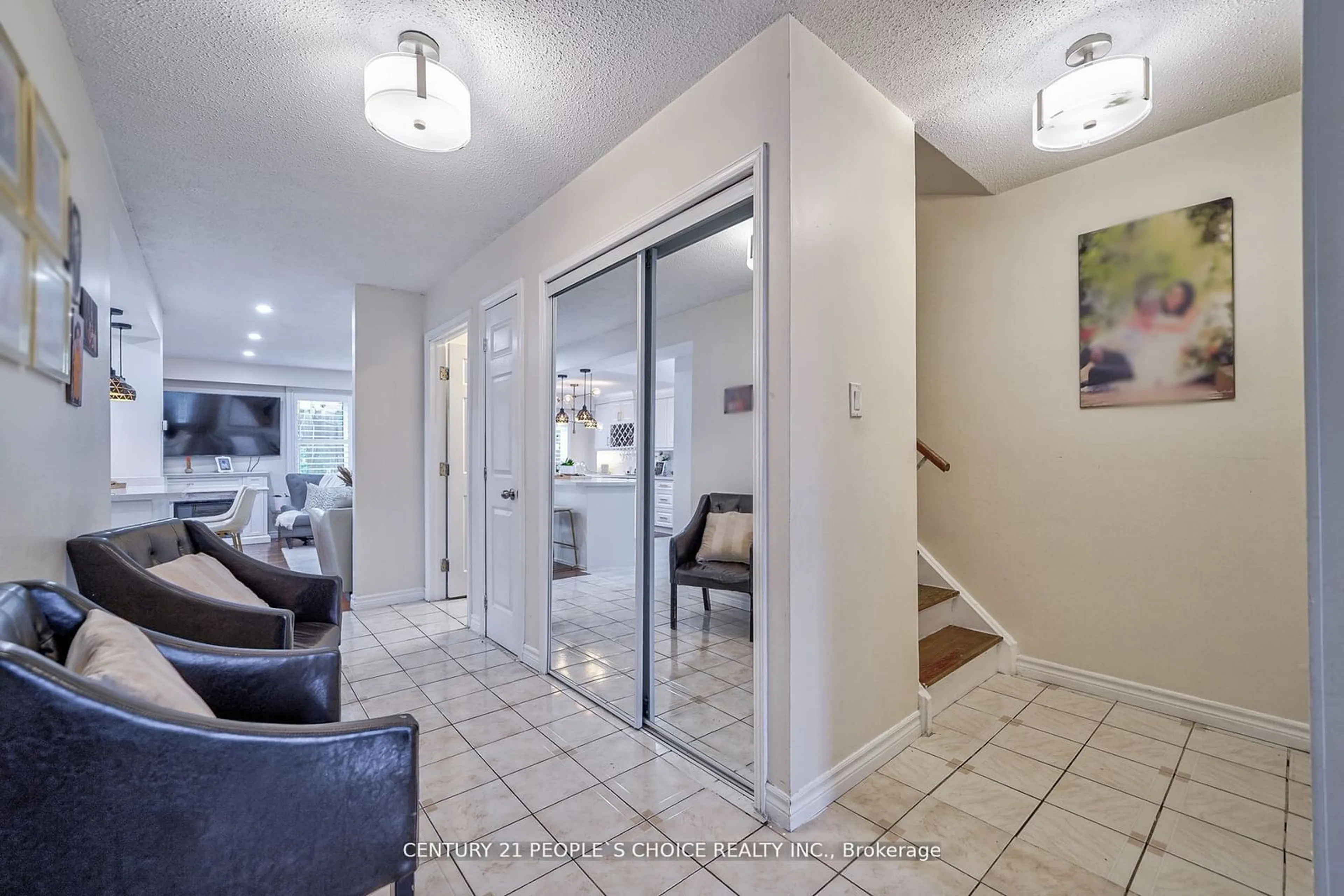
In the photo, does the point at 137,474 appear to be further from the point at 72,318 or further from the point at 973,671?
the point at 973,671

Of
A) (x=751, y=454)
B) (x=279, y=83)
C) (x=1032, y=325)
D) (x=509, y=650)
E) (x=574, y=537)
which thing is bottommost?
(x=509, y=650)

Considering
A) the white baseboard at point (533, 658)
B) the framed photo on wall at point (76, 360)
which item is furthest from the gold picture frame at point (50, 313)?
the white baseboard at point (533, 658)

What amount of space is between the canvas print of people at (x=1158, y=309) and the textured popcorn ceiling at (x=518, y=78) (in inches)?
16.0

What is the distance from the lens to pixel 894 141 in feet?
6.95

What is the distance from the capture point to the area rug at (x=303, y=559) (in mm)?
5691

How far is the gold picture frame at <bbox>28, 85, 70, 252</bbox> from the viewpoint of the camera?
137cm

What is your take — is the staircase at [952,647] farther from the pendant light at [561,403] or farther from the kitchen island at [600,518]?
the pendant light at [561,403]

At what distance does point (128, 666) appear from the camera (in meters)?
0.93

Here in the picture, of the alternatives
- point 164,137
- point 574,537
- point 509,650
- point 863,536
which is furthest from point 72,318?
point 863,536

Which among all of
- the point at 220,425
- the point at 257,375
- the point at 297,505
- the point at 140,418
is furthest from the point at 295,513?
the point at 140,418

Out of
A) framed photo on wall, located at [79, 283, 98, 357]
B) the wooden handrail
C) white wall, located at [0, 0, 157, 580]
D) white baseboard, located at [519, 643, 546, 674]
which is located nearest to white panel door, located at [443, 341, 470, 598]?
white baseboard, located at [519, 643, 546, 674]

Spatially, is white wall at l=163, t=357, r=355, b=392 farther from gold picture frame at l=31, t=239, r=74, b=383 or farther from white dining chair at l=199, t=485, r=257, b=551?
gold picture frame at l=31, t=239, r=74, b=383

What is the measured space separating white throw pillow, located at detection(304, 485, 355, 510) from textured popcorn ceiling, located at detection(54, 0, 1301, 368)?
8.37 ft

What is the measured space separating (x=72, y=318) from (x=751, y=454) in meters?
2.22
